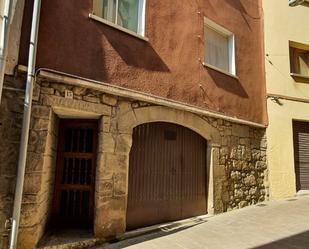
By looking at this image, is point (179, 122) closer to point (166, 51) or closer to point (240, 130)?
point (166, 51)

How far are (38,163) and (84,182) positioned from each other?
129cm

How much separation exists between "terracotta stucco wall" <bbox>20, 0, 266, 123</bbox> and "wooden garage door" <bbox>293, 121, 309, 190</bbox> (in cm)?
118

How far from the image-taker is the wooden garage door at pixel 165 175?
17.3 ft

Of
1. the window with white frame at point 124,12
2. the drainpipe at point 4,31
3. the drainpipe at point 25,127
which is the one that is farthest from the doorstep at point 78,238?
the window with white frame at point 124,12

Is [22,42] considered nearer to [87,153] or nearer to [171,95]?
[87,153]

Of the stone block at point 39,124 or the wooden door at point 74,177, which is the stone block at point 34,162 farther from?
the wooden door at point 74,177

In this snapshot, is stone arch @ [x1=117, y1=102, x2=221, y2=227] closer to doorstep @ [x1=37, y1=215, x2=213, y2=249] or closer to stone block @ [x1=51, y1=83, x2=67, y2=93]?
doorstep @ [x1=37, y1=215, x2=213, y2=249]

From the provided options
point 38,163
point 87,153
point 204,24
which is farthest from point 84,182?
point 204,24

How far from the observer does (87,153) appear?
16.8ft

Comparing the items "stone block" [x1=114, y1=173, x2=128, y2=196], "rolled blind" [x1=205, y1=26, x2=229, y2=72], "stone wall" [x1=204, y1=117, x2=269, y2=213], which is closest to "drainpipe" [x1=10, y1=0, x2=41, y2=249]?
"stone block" [x1=114, y1=173, x2=128, y2=196]

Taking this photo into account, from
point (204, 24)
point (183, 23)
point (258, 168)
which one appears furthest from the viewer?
point (258, 168)

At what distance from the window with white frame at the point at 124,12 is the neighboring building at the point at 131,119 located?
22 mm

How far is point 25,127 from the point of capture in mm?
3768

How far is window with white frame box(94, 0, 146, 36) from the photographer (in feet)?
17.0
